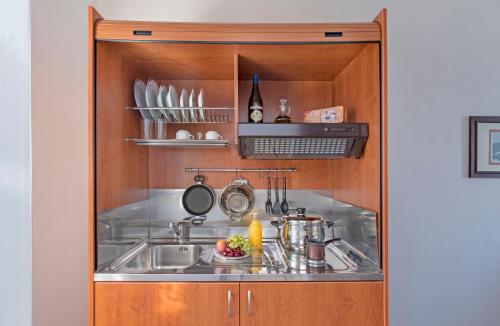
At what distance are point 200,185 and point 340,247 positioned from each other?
935mm

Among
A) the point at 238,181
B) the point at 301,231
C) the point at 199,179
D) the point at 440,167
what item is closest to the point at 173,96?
the point at 199,179

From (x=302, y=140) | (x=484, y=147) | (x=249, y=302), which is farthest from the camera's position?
(x=484, y=147)

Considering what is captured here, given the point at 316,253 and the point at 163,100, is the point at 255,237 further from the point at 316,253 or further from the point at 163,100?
the point at 163,100

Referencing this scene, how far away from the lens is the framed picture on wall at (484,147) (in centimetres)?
170

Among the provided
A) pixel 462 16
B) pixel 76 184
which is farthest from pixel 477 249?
pixel 76 184

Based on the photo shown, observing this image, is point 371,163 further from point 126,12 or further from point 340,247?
point 126,12

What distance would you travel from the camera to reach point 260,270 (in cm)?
128

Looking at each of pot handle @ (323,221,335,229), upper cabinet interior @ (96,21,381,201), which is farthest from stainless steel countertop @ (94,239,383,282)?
upper cabinet interior @ (96,21,381,201)

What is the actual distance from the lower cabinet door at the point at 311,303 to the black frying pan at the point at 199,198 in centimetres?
72

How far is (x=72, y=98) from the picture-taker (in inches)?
63.2

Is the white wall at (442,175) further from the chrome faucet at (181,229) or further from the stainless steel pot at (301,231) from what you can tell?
the chrome faucet at (181,229)

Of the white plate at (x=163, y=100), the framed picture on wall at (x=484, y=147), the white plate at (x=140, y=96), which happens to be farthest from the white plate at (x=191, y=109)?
the framed picture on wall at (x=484, y=147)

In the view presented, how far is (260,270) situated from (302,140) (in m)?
0.67

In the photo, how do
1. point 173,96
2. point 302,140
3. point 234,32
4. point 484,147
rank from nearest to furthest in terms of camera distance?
point 234,32 < point 302,140 < point 173,96 < point 484,147
